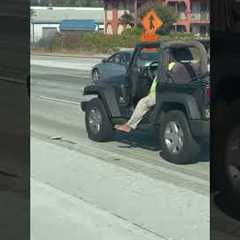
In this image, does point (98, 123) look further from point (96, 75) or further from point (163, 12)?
point (163, 12)

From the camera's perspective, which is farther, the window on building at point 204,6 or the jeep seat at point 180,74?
the jeep seat at point 180,74

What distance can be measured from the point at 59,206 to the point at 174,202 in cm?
86

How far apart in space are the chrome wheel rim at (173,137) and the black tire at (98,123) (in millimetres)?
601

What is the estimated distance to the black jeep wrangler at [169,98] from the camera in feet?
15.1

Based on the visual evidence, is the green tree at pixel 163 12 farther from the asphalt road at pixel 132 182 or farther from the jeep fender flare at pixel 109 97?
the jeep fender flare at pixel 109 97

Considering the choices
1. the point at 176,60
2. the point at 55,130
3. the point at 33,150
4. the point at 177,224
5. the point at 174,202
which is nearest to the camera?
the point at 177,224

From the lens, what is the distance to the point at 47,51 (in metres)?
4.47

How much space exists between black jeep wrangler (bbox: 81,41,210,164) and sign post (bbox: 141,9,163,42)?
11.4 inches

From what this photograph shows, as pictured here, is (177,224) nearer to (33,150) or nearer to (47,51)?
(47,51)

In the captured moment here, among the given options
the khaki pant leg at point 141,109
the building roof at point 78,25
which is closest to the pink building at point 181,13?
the building roof at point 78,25

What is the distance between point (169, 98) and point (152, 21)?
1725mm

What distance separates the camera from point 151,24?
12.1 feet

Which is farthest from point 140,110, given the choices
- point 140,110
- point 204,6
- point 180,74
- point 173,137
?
point 204,6

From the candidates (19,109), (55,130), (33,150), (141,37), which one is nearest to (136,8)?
(141,37)
